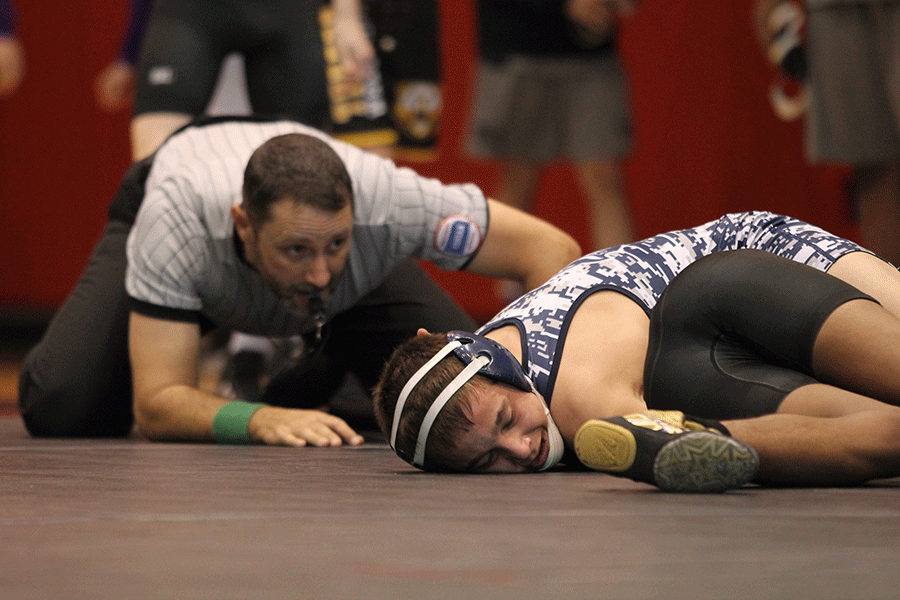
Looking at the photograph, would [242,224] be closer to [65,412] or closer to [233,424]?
[233,424]

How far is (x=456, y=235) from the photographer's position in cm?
294

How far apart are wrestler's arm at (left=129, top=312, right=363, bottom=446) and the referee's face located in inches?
9.5

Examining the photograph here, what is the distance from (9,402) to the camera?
14.4 ft

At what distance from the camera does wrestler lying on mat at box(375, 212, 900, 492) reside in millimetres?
1720

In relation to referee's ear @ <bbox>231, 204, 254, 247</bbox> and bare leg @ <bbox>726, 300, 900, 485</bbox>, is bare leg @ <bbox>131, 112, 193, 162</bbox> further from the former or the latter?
bare leg @ <bbox>726, 300, 900, 485</bbox>

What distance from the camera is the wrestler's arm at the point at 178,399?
8.58 ft

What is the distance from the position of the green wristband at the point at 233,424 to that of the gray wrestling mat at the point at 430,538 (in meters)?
0.61

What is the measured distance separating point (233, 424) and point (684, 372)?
108cm

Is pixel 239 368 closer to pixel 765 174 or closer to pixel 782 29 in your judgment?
pixel 782 29

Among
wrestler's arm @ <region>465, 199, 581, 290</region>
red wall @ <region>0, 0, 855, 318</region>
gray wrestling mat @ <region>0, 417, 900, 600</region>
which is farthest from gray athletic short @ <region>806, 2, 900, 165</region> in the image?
red wall @ <region>0, 0, 855, 318</region>

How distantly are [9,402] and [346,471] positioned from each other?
8.73 feet

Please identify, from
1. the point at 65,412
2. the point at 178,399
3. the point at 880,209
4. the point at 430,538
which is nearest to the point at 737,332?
the point at 430,538

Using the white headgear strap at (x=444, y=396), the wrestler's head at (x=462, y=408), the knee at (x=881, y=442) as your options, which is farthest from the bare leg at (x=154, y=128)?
the knee at (x=881, y=442)

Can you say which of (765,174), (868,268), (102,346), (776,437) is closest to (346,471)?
(776,437)
